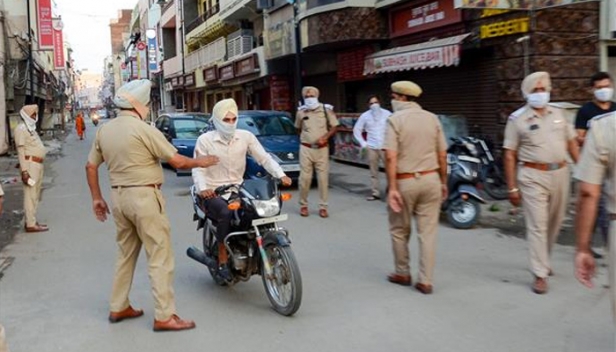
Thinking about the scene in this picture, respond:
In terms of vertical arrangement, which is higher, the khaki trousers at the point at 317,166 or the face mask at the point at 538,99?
the face mask at the point at 538,99

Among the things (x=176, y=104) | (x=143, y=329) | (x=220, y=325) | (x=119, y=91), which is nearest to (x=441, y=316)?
(x=220, y=325)

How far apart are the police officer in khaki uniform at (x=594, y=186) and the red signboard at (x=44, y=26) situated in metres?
31.0

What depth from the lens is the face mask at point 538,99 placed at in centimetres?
558

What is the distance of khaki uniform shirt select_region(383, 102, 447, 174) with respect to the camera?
559 centimetres

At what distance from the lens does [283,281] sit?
5.13m

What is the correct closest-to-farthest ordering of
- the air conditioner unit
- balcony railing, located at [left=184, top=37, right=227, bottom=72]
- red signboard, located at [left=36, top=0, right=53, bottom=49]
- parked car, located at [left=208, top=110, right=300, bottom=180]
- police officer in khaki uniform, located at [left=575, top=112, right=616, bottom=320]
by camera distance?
police officer in khaki uniform, located at [left=575, top=112, right=616, bottom=320] < parked car, located at [left=208, top=110, right=300, bottom=180] < the air conditioner unit < red signboard, located at [left=36, top=0, right=53, bottom=49] < balcony railing, located at [left=184, top=37, right=227, bottom=72]

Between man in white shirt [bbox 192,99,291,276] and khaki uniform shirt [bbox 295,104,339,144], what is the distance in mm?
3788

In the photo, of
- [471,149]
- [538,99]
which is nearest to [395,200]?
[538,99]

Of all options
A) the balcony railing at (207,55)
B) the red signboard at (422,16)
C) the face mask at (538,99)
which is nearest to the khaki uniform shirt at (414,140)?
the face mask at (538,99)

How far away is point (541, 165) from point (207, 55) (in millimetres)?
30426

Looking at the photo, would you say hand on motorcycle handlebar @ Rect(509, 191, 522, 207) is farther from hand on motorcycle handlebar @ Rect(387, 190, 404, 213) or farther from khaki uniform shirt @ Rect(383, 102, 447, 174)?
hand on motorcycle handlebar @ Rect(387, 190, 404, 213)

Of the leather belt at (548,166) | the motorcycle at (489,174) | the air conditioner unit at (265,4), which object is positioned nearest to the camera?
the leather belt at (548,166)

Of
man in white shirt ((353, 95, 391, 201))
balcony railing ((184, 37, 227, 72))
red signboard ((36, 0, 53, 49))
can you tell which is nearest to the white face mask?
man in white shirt ((353, 95, 391, 201))

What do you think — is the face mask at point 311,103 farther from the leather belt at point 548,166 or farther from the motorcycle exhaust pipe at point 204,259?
the leather belt at point 548,166
